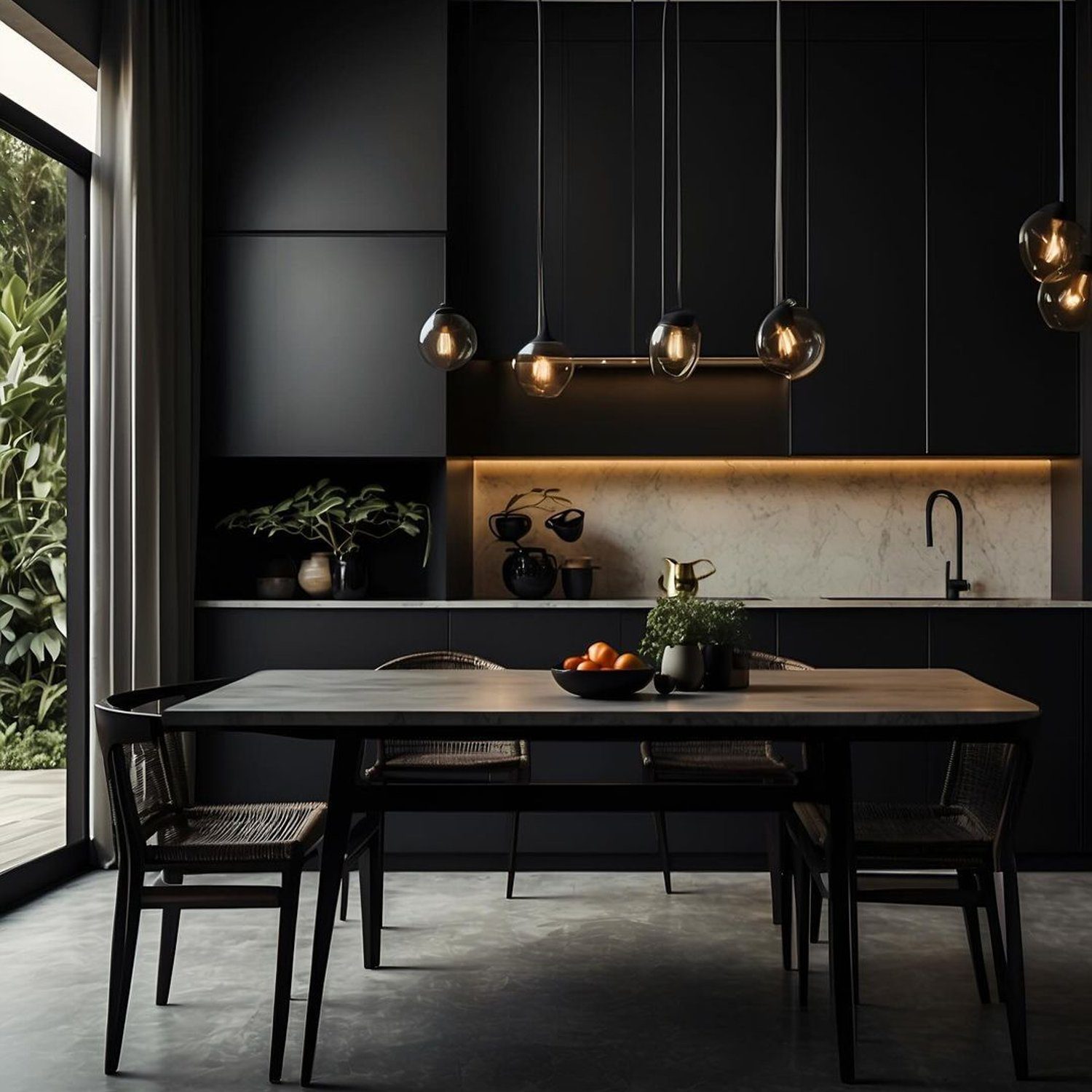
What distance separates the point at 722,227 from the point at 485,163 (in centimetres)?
94

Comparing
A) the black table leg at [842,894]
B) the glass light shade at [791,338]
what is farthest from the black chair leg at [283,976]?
the glass light shade at [791,338]

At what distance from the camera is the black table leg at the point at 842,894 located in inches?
98.5

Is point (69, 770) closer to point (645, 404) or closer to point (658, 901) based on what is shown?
point (658, 901)

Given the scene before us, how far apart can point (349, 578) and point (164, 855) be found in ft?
6.62

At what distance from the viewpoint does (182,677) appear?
4.28 metres

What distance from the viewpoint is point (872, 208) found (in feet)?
15.2

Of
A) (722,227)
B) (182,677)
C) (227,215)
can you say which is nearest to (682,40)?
(722,227)

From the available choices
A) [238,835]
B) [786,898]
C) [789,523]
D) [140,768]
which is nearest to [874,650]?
[789,523]

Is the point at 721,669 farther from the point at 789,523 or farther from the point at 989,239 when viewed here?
the point at 989,239

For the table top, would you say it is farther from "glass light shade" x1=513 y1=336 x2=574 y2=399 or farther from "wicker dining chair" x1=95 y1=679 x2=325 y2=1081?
"glass light shade" x1=513 y1=336 x2=574 y2=399

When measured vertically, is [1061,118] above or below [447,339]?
above

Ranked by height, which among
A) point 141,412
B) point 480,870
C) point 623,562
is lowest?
point 480,870

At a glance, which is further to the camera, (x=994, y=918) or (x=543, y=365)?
(x=543, y=365)

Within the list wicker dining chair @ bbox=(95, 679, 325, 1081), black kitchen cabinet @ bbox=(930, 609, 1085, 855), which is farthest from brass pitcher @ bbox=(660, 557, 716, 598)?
wicker dining chair @ bbox=(95, 679, 325, 1081)
